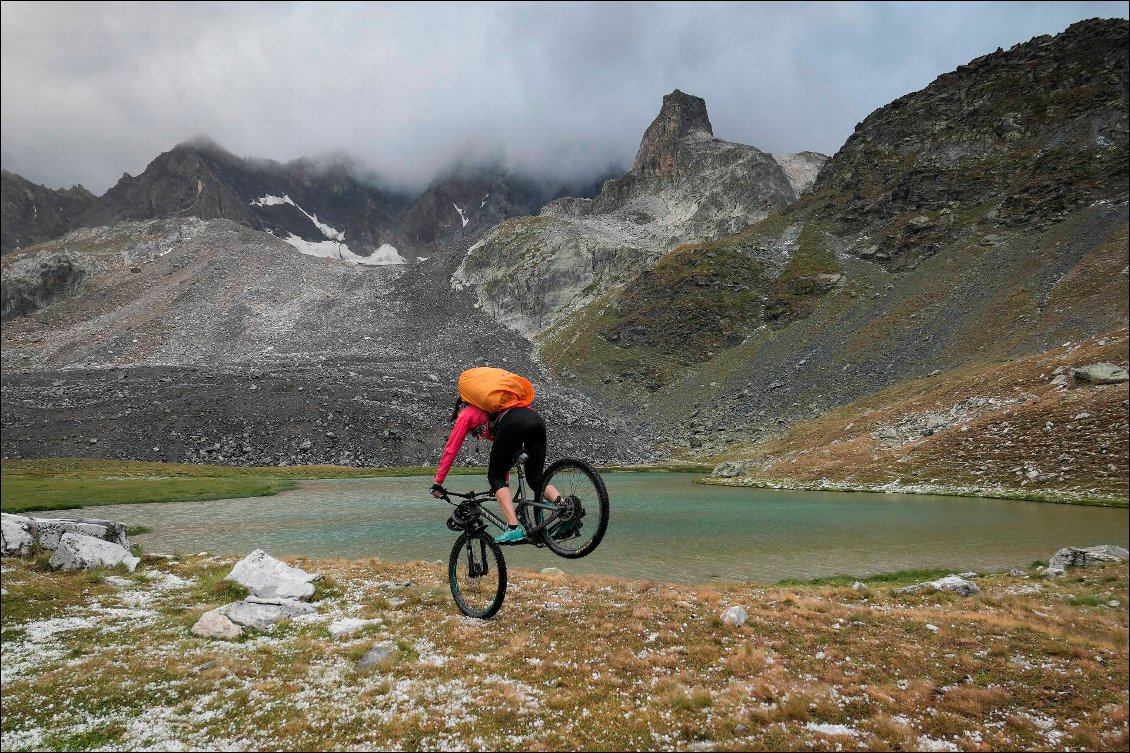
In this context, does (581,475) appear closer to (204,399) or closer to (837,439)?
(837,439)

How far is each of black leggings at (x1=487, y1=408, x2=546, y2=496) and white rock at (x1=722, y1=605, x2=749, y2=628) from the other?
548 cm

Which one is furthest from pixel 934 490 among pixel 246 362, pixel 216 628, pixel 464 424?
pixel 246 362

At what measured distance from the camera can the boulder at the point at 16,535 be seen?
1397 centimetres

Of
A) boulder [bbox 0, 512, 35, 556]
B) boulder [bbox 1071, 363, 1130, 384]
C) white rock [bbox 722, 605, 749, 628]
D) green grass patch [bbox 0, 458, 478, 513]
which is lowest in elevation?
green grass patch [bbox 0, 458, 478, 513]

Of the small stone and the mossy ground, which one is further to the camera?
the small stone

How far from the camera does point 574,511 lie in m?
8.16

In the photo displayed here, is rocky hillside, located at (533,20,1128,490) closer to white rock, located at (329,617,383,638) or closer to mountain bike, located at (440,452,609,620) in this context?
mountain bike, located at (440,452,609,620)

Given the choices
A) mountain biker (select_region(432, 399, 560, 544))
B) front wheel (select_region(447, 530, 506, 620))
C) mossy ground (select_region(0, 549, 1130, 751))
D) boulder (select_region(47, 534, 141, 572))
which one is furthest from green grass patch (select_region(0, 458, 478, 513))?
mountain biker (select_region(432, 399, 560, 544))

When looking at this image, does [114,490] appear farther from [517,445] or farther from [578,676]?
[578,676]

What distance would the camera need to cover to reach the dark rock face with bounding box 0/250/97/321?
128488mm

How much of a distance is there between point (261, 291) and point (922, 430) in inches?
7010

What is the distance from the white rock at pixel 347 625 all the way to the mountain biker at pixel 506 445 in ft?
13.8

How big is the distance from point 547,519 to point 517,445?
1.26m

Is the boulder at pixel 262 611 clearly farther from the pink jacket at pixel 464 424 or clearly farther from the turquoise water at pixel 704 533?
the turquoise water at pixel 704 533
